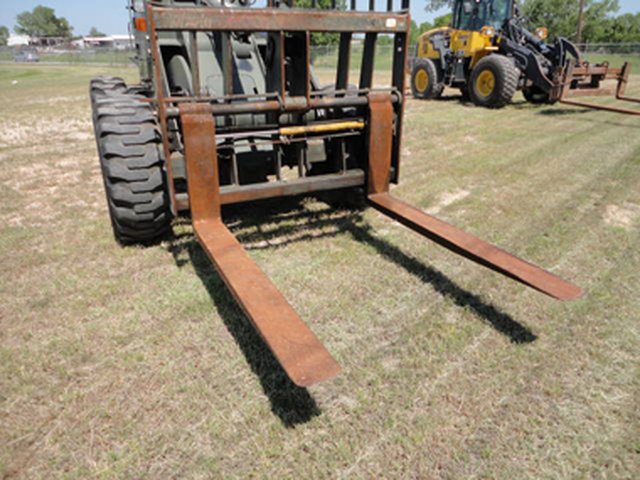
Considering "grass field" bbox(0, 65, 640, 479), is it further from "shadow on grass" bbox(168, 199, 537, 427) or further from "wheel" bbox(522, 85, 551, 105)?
"wheel" bbox(522, 85, 551, 105)

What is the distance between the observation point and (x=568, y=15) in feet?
185

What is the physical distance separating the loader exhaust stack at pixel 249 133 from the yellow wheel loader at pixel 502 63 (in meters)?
8.45

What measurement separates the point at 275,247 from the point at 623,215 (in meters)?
3.54

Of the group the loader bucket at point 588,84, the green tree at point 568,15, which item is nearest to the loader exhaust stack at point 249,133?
the loader bucket at point 588,84

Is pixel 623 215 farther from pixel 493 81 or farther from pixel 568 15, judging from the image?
pixel 568 15

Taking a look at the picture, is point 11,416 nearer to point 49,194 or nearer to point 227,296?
point 227,296

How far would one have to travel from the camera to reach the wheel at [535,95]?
41.6 feet

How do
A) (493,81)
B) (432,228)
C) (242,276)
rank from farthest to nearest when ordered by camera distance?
(493,81) < (432,228) < (242,276)

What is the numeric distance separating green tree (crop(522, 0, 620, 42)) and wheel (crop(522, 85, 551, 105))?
48018 millimetres

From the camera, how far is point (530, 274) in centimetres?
293

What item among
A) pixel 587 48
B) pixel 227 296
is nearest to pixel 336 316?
pixel 227 296

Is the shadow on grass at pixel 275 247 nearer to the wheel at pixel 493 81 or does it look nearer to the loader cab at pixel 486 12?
the wheel at pixel 493 81

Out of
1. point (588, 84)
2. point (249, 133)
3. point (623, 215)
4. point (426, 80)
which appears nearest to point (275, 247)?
point (249, 133)

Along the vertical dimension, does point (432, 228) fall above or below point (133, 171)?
below
